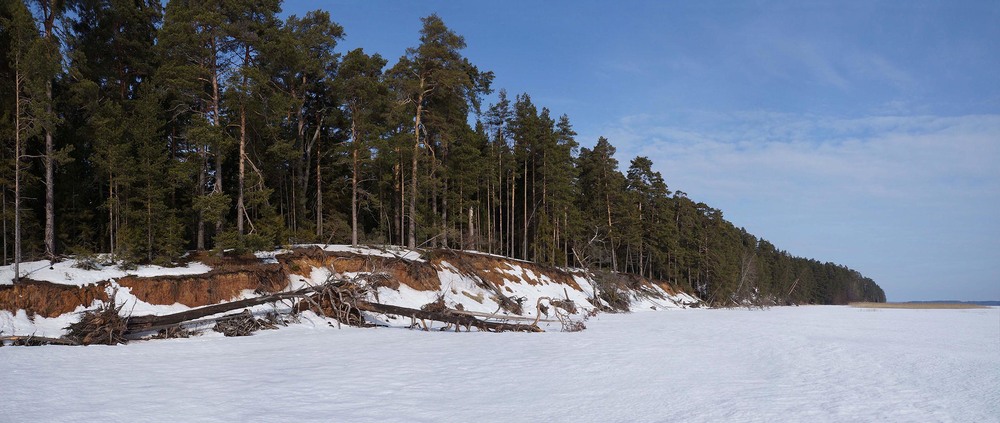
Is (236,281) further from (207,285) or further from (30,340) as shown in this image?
(30,340)

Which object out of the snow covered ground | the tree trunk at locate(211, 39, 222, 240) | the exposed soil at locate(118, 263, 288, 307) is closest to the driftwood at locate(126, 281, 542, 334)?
the exposed soil at locate(118, 263, 288, 307)

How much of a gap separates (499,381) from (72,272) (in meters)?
15.6

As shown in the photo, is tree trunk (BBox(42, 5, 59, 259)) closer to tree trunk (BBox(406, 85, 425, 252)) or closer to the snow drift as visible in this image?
the snow drift

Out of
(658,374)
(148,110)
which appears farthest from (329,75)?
(658,374)

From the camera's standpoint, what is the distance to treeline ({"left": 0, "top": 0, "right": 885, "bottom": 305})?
19.0 metres

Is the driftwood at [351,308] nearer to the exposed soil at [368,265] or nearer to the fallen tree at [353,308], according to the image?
the fallen tree at [353,308]

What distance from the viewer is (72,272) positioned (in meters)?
16.3

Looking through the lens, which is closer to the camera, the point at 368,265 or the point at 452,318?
the point at 452,318

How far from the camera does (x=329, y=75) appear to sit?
99.5 feet

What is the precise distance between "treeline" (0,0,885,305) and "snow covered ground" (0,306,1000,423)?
8798 mm

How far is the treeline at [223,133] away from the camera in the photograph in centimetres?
1895

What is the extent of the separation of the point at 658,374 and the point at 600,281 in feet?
98.0

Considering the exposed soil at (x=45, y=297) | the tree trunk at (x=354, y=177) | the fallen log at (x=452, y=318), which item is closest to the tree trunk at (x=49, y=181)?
Answer: the exposed soil at (x=45, y=297)

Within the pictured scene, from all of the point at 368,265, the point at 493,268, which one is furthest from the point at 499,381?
the point at 493,268
